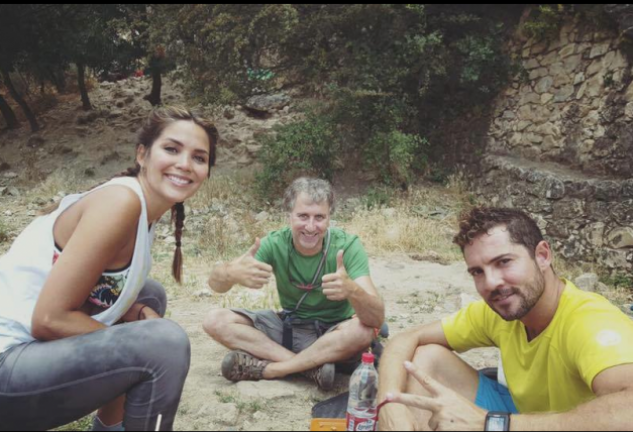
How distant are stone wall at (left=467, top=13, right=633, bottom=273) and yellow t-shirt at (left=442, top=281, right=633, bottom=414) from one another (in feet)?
17.9

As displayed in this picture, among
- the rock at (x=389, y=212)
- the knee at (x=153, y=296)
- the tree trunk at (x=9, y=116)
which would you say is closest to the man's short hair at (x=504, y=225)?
the knee at (x=153, y=296)

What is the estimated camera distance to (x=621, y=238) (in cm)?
696

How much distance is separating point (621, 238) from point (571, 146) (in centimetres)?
192

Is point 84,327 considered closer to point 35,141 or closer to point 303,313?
point 303,313

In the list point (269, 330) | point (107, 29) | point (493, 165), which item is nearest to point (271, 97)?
point (107, 29)

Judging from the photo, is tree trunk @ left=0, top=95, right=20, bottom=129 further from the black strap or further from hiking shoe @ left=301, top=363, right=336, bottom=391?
hiking shoe @ left=301, top=363, right=336, bottom=391

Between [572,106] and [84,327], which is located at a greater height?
[572,106]

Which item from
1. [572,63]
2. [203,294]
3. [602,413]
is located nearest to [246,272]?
[602,413]

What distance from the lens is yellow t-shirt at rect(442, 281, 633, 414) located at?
6.00 ft

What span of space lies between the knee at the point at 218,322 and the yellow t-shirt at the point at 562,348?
1496 mm

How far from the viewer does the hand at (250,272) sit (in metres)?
2.81

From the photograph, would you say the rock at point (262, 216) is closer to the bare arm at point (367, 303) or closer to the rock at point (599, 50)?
the rock at point (599, 50)

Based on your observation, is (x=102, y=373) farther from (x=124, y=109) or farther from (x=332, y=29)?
(x=124, y=109)

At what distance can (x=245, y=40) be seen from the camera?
31.6 feet
